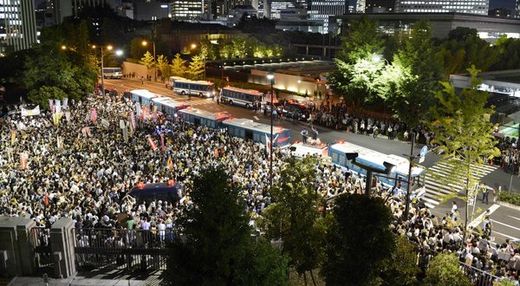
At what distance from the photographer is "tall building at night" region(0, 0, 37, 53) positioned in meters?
133

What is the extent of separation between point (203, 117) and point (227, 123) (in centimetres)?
328

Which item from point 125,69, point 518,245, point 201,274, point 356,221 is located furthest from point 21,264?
point 125,69

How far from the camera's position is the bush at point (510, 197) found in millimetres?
24656

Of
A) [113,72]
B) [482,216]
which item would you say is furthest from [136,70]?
[482,216]

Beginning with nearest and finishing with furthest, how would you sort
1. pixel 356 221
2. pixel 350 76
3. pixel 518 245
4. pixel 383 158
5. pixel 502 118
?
pixel 356 221 < pixel 518 245 < pixel 383 158 < pixel 502 118 < pixel 350 76

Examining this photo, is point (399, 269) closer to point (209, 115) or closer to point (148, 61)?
point (209, 115)

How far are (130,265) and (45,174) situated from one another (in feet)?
33.7

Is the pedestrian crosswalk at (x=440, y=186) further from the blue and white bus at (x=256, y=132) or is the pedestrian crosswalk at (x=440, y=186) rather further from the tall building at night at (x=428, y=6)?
the tall building at night at (x=428, y=6)

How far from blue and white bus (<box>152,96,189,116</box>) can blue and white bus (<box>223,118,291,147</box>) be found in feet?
25.5

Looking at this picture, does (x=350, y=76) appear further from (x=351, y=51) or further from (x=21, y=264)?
(x=21, y=264)

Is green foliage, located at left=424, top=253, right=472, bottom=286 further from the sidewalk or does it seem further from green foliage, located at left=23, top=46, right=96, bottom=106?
green foliage, located at left=23, top=46, right=96, bottom=106

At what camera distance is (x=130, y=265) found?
15.3 m

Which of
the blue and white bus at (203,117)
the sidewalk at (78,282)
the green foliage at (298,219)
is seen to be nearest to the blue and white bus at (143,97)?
the blue and white bus at (203,117)

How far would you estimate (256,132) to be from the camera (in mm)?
34656
